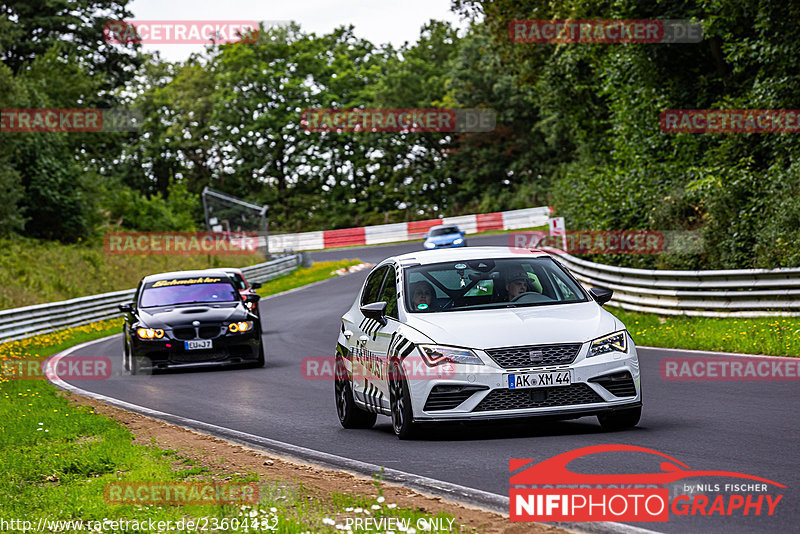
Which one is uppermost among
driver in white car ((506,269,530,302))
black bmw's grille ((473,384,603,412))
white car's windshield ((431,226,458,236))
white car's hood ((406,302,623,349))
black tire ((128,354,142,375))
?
driver in white car ((506,269,530,302))

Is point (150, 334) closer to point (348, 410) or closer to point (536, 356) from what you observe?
point (348, 410)

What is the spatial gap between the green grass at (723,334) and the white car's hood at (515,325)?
6412mm

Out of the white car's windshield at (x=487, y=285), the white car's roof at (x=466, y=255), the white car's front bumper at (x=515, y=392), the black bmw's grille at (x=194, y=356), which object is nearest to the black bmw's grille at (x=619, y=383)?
the white car's front bumper at (x=515, y=392)

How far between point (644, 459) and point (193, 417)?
6.27m

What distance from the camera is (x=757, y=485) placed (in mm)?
6559

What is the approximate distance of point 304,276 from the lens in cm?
4741

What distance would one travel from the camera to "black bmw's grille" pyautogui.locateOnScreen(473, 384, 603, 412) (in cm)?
865

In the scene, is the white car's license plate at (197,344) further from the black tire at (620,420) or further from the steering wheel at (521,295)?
the black tire at (620,420)

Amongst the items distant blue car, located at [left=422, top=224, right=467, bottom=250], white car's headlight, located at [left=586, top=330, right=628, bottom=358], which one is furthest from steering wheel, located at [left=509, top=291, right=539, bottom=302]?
distant blue car, located at [left=422, top=224, right=467, bottom=250]

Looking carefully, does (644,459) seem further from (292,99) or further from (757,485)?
(292,99)

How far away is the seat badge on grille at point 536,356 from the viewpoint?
8680 millimetres

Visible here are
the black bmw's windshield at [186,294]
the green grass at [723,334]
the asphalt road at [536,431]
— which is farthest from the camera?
the black bmw's windshield at [186,294]

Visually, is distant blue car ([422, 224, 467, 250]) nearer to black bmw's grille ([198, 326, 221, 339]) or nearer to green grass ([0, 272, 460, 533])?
black bmw's grille ([198, 326, 221, 339])

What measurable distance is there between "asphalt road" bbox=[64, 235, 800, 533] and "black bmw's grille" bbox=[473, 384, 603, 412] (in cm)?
30
